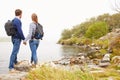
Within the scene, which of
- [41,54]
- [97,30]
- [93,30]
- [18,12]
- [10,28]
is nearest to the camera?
[18,12]

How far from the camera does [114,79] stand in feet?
37.6

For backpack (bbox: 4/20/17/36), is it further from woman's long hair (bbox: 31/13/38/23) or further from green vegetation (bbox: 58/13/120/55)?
green vegetation (bbox: 58/13/120/55)

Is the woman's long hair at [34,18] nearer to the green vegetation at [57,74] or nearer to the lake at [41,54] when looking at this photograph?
the lake at [41,54]

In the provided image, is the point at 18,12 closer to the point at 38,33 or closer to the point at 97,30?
the point at 38,33

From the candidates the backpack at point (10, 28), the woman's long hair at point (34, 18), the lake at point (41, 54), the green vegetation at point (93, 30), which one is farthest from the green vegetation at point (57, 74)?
the green vegetation at point (93, 30)

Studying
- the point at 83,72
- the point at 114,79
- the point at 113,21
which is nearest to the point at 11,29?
the point at 114,79

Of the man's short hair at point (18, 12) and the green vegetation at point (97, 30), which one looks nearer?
the man's short hair at point (18, 12)

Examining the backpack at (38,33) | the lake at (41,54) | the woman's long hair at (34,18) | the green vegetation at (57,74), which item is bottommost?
the green vegetation at (57,74)

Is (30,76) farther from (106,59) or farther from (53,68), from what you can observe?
(106,59)

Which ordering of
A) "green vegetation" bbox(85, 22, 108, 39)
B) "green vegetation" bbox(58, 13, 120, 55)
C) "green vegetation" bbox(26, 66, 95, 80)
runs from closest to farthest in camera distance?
"green vegetation" bbox(26, 66, 95, 80) → "green vegetation" bbox(58, 13, 120, 55) → "green vegetation" bbox(85, 22, 108, 39)

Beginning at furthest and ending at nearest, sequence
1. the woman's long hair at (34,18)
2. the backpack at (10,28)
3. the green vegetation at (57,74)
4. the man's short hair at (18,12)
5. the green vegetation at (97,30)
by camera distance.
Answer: the green vegetation at (97,30), the woman's long hair at (34,18), the backpack at (10,28), the man's short hair at (18,12), the green vegetation at (57,74)

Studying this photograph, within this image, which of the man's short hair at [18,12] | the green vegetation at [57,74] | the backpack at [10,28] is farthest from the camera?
the backpack at [10,28]

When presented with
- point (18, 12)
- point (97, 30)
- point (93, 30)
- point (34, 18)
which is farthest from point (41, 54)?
point (93, 30)

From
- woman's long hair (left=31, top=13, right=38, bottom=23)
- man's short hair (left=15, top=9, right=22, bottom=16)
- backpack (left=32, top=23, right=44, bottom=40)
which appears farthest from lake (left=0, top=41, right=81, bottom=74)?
A: man's short hair (left=15, top=9, right=22, bottom=16)
